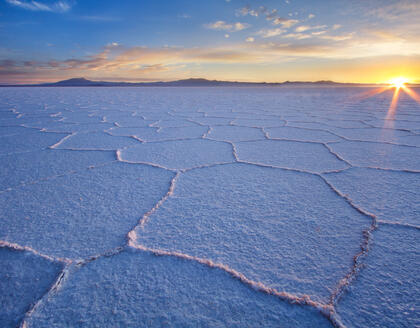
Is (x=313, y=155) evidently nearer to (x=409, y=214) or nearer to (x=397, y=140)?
(x=409, y=214)

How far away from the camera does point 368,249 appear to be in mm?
674

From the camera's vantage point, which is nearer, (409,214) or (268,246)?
(268,246)

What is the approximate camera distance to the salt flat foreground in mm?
510

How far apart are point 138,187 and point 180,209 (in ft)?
0.88

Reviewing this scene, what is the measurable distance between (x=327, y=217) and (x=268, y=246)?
0.27 meters

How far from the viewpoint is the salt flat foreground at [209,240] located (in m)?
0.51

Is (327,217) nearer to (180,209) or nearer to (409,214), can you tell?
(409,214)

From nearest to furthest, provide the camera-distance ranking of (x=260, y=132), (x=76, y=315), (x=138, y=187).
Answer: (x=76, y=315) → (x=138, y=187) → (x=260, y=132)

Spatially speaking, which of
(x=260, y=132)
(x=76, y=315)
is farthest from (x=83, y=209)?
(x=260, y=132)

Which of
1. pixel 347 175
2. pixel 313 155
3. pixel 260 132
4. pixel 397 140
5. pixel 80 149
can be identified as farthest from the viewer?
pixel 260 132

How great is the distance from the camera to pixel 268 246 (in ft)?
2.27

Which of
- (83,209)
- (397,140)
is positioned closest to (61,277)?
(83,209)

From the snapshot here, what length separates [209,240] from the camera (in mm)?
720

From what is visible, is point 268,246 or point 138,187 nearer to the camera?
point 268,246
